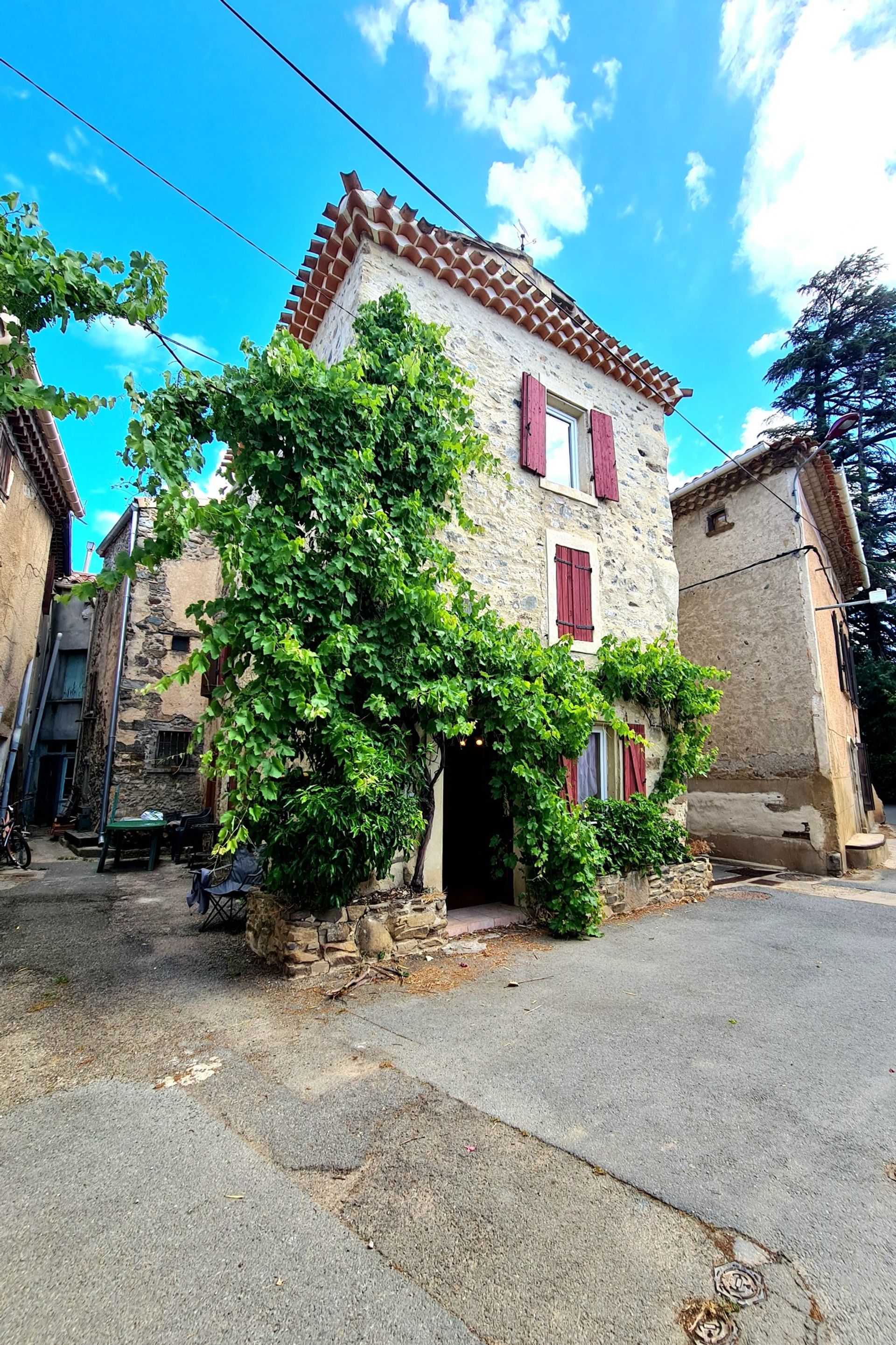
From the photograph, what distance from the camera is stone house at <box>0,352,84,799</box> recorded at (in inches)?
368

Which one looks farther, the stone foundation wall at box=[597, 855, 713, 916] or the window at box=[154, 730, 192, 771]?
the window at box=[154, 730, 192, 771]

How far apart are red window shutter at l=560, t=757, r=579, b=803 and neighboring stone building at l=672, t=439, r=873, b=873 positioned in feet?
18.2

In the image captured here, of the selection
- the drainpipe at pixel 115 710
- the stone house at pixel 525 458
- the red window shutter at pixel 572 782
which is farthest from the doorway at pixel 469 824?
the drainpipe at pixel 115 710

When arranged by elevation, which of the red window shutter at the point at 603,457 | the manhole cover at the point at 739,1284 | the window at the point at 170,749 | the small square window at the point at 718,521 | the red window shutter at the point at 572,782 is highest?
the small square window at the point at 718,521

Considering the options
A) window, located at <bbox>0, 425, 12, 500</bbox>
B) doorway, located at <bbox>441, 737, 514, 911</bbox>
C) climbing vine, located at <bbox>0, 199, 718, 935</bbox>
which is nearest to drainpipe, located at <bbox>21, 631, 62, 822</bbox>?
window, located at <bbox>0, 425, 12, 500</bbox>

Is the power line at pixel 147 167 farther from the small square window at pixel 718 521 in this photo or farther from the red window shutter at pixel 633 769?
the small square window at pixel 718 521

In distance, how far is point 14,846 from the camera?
31.9 ft

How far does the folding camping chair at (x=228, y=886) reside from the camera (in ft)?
19.1

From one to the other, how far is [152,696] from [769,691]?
13679mm

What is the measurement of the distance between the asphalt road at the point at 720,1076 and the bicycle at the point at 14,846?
8984 mm

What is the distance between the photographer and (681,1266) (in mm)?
1840

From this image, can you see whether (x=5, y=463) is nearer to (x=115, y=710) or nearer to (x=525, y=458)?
(x=115, y=710)

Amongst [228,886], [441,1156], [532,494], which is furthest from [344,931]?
[532,494]

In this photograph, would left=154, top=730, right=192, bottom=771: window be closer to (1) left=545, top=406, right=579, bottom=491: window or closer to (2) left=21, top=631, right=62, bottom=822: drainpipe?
(2) left=21, top=631, right=62, bottom=822: drainpipe
